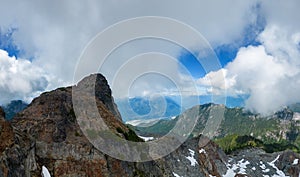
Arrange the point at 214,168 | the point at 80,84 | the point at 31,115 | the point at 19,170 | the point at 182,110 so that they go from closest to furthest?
1. the point at 19,170
2. the point at 182,110
3. the point at 31,115
4. the point at 80,84
5. the point at 214,168

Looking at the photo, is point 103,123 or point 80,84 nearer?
point 103,123

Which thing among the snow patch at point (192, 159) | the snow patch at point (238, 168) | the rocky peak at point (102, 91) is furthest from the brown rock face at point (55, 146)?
the snow patch at point (238, 168)

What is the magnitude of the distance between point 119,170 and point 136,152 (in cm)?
921

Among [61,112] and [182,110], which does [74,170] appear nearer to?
[61,112]

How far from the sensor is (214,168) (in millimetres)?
124812

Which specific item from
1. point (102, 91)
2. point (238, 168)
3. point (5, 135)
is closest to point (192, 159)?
point (238, 168)

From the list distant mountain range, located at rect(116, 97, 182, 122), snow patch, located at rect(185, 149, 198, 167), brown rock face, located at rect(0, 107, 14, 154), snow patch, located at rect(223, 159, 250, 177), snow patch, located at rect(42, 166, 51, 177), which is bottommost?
snow patch, located at rect(42, 166, 51, 177)

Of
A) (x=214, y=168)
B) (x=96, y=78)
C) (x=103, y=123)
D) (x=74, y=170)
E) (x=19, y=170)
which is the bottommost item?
(x=19, y=170)

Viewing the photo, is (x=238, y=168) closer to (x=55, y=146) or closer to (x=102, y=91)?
(x=102, y=91)

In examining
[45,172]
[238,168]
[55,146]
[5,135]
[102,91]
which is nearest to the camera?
[5,135]

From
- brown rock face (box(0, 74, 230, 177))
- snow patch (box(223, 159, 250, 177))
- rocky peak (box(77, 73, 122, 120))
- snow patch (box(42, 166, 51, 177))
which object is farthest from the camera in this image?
snow patch (box(223, 159, 250, 177))

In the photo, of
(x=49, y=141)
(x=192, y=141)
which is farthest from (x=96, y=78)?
(x=192, y=141)

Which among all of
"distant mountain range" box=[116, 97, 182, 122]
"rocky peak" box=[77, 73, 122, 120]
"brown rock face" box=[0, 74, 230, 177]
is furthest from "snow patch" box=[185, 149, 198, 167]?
"distant mountain range" box=[116, 97, 182, 122]

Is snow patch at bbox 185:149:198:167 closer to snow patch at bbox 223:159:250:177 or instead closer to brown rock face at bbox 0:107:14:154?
snow patch at bbox 223:159:250:177
